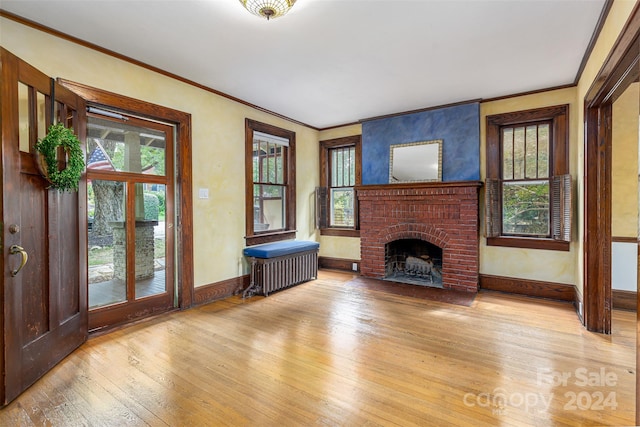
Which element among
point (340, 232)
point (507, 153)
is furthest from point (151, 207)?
point (507, 153)

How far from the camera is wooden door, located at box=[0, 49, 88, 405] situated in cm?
197

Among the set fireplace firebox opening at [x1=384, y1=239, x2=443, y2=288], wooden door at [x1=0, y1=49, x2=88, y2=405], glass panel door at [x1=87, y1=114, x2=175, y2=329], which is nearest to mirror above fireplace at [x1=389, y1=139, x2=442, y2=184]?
fireplace firebox opening at [x1=384, y1=239, x2=443, y2=288]

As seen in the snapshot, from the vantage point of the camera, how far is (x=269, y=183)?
16.6ft

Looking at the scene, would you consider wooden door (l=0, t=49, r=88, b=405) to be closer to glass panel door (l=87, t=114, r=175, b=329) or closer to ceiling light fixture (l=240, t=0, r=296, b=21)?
glass panel door (l=87, t=114, r=175, b=329)

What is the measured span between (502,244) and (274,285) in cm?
338

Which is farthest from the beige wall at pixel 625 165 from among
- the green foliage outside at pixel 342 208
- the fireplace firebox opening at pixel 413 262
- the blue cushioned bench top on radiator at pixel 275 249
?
the blue cushioned bench top on radiator at pixel 275 249

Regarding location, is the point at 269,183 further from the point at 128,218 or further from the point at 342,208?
the point at 128,218

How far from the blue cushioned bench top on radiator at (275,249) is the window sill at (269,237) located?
0.12 m

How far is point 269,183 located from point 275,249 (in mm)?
1284

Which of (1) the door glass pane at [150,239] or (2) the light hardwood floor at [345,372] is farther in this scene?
(1) the door glass pane at [150,239]

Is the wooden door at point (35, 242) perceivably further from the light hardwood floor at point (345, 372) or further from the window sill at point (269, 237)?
the window sill at point (269, 237)

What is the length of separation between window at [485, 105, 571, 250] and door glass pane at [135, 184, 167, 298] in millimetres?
4365

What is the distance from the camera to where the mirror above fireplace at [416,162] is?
4.73 metres

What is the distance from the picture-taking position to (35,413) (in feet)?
6.07
